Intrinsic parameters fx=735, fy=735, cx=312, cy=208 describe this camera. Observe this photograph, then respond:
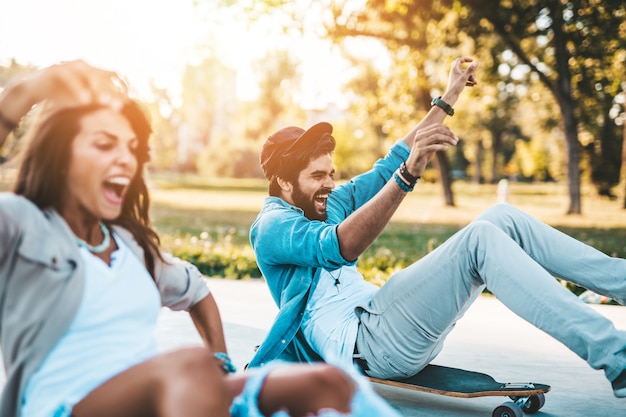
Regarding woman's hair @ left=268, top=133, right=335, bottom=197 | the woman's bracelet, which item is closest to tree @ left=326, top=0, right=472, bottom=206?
woman's hair @ left=268, top=133, right=335, bottom=197

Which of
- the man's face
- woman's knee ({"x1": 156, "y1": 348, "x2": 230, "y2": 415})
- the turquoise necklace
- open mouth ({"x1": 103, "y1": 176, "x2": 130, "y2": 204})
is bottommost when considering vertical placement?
woman's knee ({"x1": 156, "y1": 348, "x2": 230, "y2": 415})

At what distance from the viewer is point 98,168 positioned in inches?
74.3

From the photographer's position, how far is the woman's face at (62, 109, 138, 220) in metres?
1.88

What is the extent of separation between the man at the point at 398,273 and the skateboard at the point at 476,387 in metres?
0.10

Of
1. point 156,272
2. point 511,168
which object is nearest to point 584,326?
point 156,272

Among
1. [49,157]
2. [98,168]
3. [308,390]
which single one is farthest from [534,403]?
[49,157]

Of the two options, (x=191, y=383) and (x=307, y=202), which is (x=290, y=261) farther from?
(x=191, y=383)

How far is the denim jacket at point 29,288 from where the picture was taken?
1.75 m

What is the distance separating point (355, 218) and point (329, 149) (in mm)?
635

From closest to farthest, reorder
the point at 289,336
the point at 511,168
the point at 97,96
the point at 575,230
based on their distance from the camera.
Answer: the point at 97,96 < the point at 289,336 < the point at 575,230 < the point at 511,168

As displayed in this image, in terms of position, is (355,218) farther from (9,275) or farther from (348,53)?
(348,53)

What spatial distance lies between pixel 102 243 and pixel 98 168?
0.72ft

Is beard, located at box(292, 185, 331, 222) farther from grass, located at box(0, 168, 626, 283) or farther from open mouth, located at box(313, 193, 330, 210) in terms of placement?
grass, located at box(0, 168, 626, 283)

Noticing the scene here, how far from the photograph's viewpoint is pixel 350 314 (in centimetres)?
330
